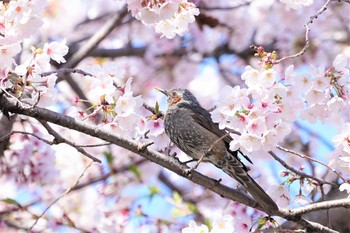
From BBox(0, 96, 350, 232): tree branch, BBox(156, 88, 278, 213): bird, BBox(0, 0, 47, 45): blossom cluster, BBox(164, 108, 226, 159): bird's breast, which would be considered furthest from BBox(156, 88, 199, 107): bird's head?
BBox(0, 0, 47, 45): blossom cluster

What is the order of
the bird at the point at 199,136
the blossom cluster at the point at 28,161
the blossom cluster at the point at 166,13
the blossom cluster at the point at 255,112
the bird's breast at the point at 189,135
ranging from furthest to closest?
the blossom cluster at the point at 28,161
the bird's breast at the point at 189,135
the bird at the point at 199,136
the blossom cluster at the point at 166,13
the blossom cluster at the point at 255,112

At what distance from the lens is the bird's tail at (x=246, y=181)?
2.83 m

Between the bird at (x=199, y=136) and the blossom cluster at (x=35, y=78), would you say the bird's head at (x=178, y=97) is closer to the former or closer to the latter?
the bird at (x=199, y=136)

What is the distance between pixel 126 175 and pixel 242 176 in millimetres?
2279

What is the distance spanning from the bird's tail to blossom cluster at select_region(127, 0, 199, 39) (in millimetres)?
682

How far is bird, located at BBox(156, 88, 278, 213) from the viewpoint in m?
3.24

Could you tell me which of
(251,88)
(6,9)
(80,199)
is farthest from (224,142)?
(80,199)

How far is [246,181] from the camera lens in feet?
10.2

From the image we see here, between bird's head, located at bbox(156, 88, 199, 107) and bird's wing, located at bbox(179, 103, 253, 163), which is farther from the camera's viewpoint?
bird's head, located at bbox(156, 88, 199, 107)

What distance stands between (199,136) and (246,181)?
0.43 m

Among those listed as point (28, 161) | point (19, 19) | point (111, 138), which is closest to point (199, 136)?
point (111, 138)

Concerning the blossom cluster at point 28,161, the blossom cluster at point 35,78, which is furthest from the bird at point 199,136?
the blossom cluster at point 28,161

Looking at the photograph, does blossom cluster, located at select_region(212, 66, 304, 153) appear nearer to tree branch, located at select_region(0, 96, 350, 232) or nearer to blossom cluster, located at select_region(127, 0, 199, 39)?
tree branch, located at select_region(0, 96, 350, 232)

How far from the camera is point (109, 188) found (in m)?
5.05
